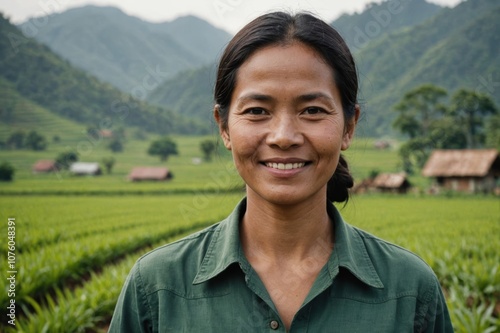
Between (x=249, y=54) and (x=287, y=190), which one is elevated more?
(x=249, y=54)

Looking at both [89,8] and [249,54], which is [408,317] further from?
[89,8]

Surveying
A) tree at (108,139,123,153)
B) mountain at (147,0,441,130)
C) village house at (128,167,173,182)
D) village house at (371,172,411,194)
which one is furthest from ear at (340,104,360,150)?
mountain at (147,0,441,130)

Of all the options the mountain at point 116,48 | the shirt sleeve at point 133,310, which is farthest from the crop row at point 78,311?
the mountain at point 116,48

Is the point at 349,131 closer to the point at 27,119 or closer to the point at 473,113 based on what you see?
the point at 473,113

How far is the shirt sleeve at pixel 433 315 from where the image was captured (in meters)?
1.48

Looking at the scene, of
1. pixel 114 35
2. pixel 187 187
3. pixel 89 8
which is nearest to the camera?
pixel 187 187

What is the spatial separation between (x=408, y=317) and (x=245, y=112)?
2.75 feet

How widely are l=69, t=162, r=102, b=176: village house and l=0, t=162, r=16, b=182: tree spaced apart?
8.22 meters

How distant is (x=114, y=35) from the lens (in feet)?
335

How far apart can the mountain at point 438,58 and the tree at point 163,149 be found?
740 inches

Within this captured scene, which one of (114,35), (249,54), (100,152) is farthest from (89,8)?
(249,54)

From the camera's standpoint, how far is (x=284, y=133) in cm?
143

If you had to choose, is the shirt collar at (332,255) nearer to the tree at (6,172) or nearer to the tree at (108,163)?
the tree at (6,172)

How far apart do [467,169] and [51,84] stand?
3233 cm
